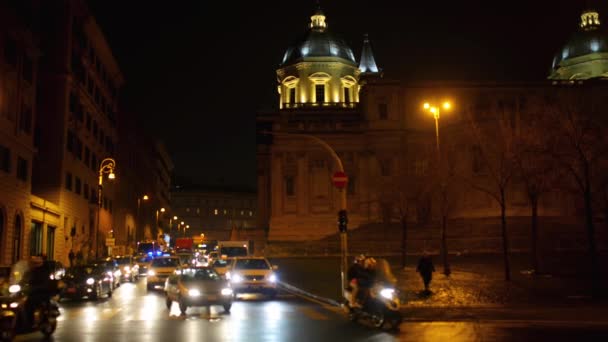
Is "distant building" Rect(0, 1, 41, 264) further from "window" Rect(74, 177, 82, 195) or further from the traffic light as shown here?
the traffic light

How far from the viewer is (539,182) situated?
31156mm

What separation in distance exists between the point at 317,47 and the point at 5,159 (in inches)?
2723

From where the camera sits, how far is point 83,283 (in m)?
25.8

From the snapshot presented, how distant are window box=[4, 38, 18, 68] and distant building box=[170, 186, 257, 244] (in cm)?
11218

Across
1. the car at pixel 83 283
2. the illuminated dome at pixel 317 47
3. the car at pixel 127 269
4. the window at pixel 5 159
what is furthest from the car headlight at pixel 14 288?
the illuminated dome at pixel 317 47

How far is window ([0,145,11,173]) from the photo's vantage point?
3459 cm

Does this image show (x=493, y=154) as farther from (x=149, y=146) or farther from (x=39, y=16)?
(x=149, y=146)

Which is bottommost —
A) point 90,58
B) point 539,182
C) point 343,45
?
point 539,182

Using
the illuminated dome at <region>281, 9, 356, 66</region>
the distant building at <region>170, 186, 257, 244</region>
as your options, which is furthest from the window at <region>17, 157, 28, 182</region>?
the distant building at <region>170, 186, 257, 244</region>

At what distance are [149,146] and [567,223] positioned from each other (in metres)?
68.3

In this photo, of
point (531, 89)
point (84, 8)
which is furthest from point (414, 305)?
point (531, 89)

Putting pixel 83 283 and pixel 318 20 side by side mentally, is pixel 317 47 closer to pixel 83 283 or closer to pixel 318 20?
pixel 318 20

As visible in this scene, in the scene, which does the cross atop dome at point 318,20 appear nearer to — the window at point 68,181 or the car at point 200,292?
the window at point 68,181

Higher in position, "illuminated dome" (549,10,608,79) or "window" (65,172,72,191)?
"illuminated dome" (549,10,608,79)
